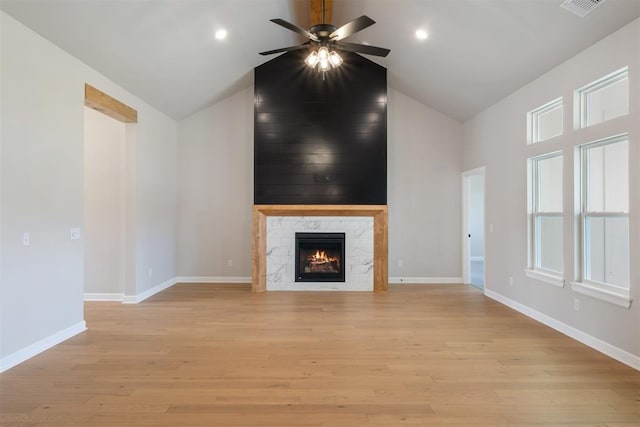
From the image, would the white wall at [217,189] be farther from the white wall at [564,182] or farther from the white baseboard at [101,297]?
the white wall at [564,182]

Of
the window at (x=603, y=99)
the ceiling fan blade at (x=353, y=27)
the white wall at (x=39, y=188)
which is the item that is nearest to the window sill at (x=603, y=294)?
the window at (x=603, y=99)

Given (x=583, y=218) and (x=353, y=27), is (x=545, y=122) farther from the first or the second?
(x=353, y=27)

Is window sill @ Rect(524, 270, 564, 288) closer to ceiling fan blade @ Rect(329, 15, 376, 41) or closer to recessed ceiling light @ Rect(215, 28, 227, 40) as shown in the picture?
ceiling fan blade @ Rect(329, 15, 376, 41)

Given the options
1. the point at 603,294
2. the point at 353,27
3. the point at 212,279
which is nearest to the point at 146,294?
the point at 212,279

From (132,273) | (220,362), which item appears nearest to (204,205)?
(132,273)

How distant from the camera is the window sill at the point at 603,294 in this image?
2988mm

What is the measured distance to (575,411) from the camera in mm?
2293

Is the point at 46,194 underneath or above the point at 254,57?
underneath

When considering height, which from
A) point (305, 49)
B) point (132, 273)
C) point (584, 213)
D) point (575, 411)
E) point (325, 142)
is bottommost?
point (575, 411)

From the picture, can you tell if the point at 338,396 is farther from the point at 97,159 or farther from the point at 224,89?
the point at 224,89

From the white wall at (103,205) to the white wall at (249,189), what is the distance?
144 cm

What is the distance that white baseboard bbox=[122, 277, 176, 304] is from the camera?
5082 millimetres

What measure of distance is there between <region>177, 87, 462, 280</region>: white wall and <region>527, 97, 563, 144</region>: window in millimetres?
2083

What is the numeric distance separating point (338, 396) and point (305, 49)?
5.42 meters
